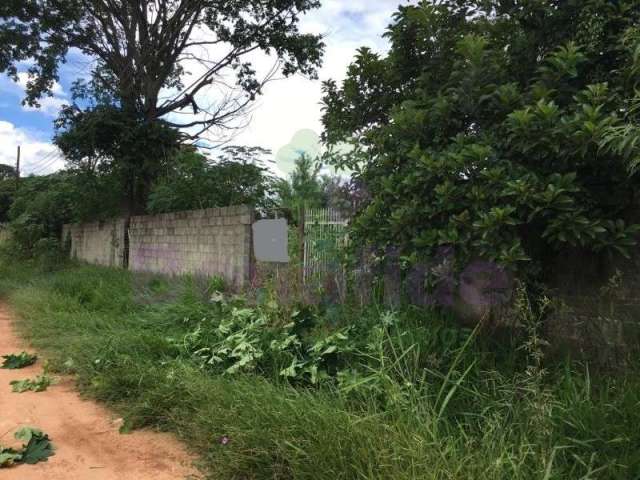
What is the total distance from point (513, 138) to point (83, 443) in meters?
3.54

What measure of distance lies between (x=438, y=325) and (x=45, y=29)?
546 inches

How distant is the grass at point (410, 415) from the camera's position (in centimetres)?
236

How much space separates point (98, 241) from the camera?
1532cm

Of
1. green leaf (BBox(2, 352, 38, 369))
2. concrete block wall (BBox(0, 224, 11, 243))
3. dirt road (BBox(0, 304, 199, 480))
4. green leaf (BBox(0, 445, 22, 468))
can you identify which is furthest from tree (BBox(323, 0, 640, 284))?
concrete block wall (BBox(0, 224, 11, 243))

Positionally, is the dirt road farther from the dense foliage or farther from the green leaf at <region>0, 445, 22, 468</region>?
the dense foliage

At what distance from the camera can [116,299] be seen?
8.08m

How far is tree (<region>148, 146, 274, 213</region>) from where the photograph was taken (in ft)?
31.2

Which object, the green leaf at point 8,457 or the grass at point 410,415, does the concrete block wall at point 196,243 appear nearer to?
the grass at point 410,415

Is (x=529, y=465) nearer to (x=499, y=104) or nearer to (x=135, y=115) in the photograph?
(x=499, y=104)

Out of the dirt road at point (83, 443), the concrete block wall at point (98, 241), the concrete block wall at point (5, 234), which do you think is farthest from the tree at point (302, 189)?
the concrete block wall at point (5, 234)

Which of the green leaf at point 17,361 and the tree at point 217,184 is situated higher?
the tree at point 217,184

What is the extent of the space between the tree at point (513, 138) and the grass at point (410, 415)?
0.66 meters

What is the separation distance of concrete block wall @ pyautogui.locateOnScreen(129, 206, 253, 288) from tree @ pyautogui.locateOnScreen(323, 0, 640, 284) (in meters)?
3.88

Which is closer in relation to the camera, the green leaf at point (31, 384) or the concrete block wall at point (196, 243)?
the green leaf at point (31, 384)
